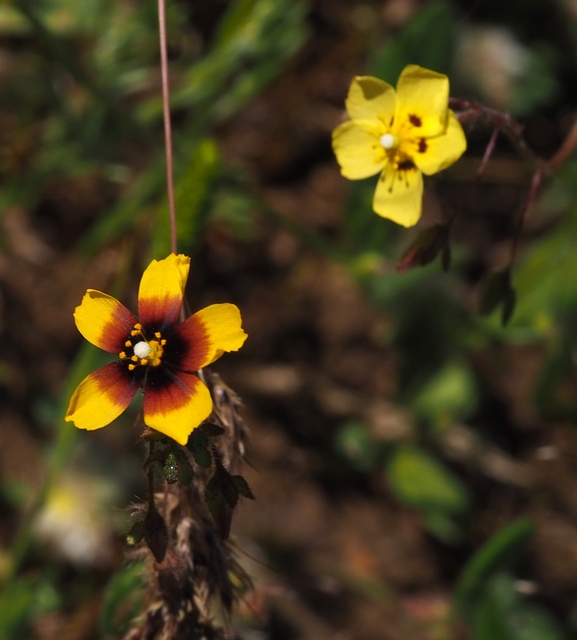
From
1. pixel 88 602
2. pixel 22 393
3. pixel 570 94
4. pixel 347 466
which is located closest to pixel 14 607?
pixel 88 602

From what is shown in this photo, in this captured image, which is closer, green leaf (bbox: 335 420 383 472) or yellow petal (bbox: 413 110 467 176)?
Result: yellow petal (bbox: 413 110 467 176)

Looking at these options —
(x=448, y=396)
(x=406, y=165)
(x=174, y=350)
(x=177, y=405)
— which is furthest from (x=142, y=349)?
(x=448, y=396)

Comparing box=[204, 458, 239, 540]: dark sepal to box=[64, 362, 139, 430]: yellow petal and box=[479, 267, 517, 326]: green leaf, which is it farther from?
box=[479, 267, 517, 326]: green leaf

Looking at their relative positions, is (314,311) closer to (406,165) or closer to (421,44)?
(421,44)

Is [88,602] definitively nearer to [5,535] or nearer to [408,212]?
[5,535]

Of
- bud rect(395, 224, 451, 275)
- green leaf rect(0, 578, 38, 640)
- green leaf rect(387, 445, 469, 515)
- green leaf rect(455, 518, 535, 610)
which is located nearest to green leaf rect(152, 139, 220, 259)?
bud rect(395, 224, 451, 275)

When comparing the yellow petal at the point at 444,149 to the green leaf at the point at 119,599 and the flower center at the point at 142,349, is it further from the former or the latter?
the green leaf at the point at 119,599
